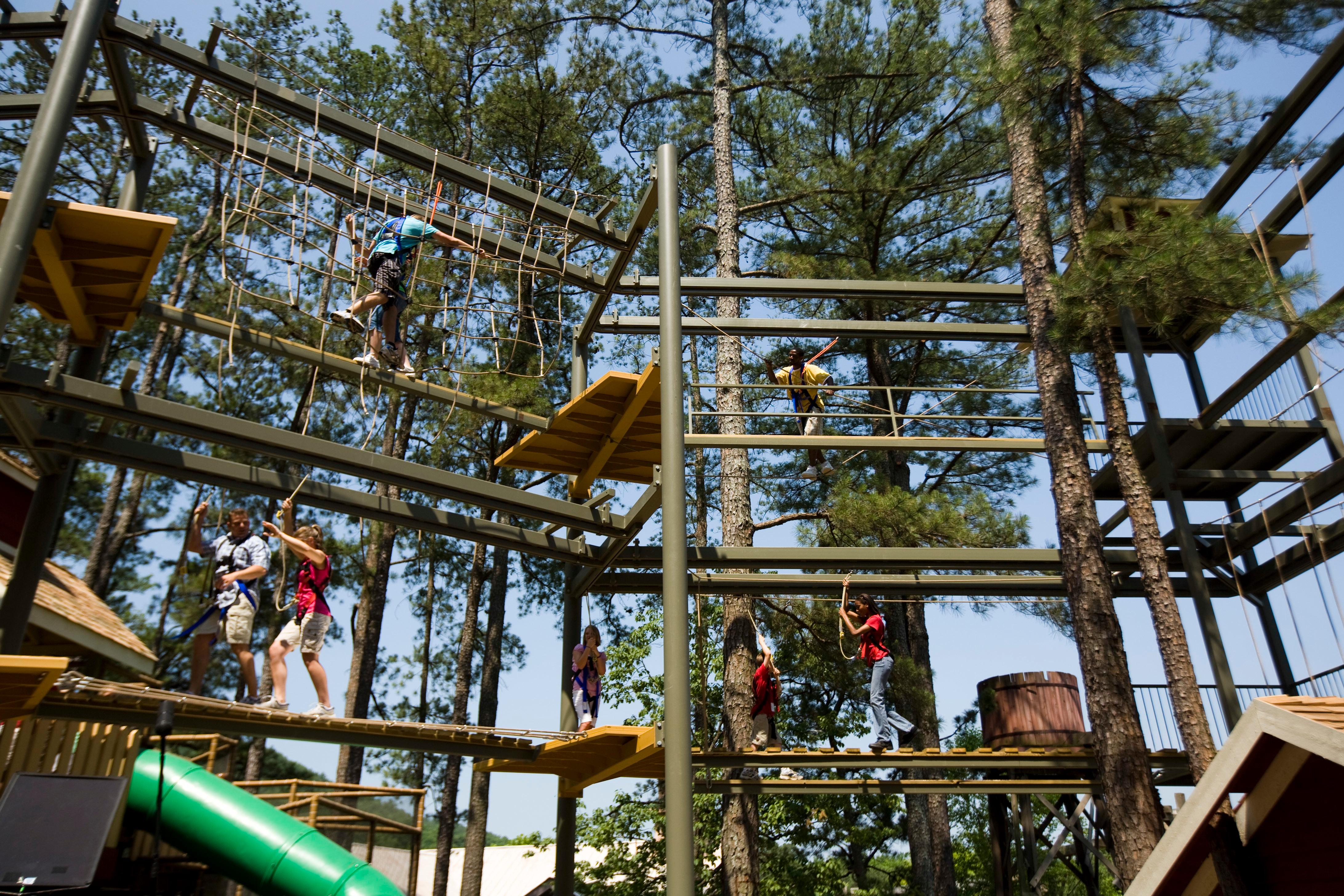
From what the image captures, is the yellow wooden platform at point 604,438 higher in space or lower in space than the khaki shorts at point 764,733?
higher

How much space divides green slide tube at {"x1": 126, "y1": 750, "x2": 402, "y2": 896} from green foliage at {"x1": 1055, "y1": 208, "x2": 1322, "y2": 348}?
908 centimetres

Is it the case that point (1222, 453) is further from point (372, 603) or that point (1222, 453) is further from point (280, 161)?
point (372, 603)

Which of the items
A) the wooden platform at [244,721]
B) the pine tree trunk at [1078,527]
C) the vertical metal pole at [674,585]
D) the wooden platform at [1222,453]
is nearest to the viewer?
the vertical metal pole at [674,585]

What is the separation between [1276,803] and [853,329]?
7447 mm

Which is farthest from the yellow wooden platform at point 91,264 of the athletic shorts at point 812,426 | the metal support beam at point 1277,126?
the metal support beam at point 1277,126

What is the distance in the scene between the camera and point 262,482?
745cm

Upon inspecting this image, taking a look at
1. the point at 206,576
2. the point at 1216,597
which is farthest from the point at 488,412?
the point at 206,576

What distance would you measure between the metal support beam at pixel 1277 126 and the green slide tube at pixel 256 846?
1230cm

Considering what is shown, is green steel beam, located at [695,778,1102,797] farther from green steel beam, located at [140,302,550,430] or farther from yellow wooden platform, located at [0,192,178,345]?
yellow wooden platform, located at [0,192,178,345]

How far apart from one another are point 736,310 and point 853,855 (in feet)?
47.9

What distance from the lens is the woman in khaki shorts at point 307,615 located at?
293 inches

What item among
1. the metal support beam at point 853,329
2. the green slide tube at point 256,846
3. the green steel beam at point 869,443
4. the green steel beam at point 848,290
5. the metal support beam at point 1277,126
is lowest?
the green slide tube at point 256,846

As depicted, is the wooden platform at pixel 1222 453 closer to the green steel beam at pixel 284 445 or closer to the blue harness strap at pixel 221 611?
the green steel beam at pixel 284 445

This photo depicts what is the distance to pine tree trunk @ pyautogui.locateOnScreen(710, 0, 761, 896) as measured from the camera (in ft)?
35.6
